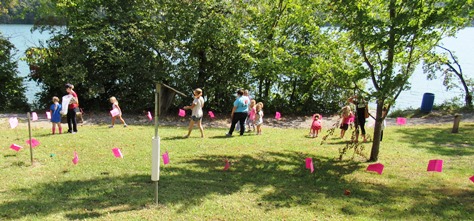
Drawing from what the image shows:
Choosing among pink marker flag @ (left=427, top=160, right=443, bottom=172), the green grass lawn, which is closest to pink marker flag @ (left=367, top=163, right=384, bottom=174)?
the green grass lawn

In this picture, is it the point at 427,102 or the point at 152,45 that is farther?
the point at 427,102

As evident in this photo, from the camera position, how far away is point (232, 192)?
666 centimetres

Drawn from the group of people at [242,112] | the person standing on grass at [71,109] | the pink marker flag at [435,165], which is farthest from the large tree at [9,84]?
the pink marker flag at [435,165]

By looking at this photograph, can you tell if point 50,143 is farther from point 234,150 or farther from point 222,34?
point 222,34

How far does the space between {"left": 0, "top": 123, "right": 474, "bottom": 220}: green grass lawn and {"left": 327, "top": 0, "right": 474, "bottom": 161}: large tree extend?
1834 millimetres

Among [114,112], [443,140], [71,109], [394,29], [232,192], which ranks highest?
[394,29]

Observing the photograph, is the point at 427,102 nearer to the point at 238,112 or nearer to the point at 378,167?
the point at 238,112

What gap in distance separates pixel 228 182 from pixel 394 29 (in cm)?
426

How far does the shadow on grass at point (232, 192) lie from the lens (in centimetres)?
586

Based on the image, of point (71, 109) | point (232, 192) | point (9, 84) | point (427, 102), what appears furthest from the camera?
point (427, 102)

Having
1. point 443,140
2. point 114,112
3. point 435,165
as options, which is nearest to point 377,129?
point 435,165

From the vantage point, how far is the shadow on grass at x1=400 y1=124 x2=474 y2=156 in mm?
10438

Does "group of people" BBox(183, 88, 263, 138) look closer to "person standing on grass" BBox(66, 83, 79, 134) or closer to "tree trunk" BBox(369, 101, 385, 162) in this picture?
"person standing on grass" BBox(66, 83, 79, 134)

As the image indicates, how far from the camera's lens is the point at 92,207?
19.0 feet
